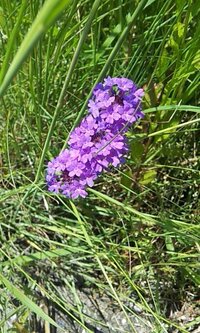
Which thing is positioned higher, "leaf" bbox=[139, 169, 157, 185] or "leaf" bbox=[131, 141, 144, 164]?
"leaf" bbox=[131, 141, 144, 164]

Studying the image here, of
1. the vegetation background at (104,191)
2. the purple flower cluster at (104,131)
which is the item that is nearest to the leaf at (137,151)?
the vegetation background at (104,191)

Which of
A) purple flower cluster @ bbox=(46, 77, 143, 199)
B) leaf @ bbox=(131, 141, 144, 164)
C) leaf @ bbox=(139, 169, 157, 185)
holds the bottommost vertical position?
leaf @ bbox=(139, 169, 157, 185)

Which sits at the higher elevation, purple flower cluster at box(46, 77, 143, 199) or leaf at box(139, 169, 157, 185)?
purple flower cluster at box(46, 77, 143, 199)

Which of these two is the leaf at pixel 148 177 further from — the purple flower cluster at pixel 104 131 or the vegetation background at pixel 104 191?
the purple flower cluster at pixel 104 131

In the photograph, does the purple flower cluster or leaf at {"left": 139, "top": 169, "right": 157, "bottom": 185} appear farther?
leaf at {"left": 139, "top": 169, "right": 157, "bottom": 185}

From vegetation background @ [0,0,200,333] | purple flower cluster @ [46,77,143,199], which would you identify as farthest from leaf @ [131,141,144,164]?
purple flower cluster @ [46,77,143,199]

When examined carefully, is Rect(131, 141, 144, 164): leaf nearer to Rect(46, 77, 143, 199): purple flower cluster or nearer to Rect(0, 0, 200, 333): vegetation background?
Rect(0, 0, 200, 333): vegetation background

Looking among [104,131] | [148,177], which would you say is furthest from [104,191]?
[104,131]
